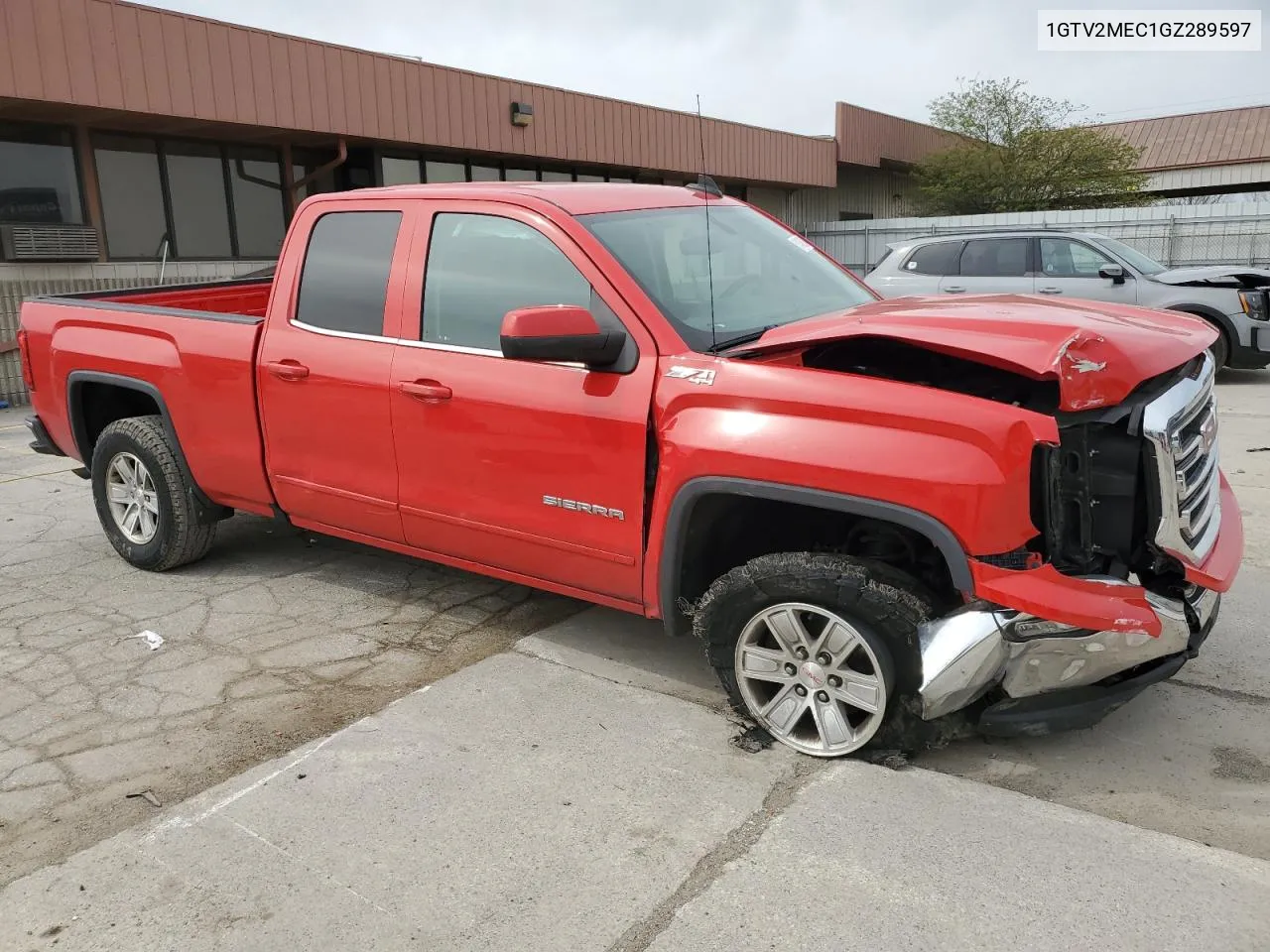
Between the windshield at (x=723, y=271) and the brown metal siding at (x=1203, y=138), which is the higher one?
the brown metal siding at (x=1203, y=138)

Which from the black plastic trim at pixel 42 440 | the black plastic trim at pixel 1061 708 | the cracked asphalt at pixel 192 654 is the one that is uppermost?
the black plastic trim at pixel 42 440

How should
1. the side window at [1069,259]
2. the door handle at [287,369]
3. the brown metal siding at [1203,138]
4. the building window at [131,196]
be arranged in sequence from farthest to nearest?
the brown metal siding at [1203,138]
the building window at [131,196]
the side window at [1069,259]
the door handle at [287,369]

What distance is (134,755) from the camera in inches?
134

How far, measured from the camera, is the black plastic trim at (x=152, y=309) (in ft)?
15.4

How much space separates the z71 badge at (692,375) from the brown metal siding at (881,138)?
2406 centimetres

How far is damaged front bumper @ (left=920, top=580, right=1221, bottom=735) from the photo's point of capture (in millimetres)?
2836

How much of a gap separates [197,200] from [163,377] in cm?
1043

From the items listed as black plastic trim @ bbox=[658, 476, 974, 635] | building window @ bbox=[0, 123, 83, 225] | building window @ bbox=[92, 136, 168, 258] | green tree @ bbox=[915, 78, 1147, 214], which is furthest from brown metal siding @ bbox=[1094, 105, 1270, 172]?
black plastic trim @ bbox=[658, 476, 974, 635]

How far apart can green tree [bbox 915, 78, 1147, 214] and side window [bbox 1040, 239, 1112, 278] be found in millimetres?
16379

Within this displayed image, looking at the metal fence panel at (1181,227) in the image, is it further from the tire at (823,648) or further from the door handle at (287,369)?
the tire at (823,648)

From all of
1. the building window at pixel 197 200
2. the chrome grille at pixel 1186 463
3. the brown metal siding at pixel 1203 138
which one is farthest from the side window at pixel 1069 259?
the brown metal siding at pixel 1203 138

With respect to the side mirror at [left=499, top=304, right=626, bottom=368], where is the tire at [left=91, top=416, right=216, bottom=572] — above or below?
below

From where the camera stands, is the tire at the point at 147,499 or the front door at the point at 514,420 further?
the tire at the point at 147,499

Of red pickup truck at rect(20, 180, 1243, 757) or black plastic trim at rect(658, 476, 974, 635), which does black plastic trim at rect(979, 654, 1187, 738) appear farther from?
black plastic trim at rect(658, 476, 974, 635)
